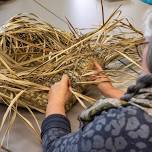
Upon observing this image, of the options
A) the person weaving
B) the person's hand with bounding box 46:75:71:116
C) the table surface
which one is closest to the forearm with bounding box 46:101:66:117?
the person's hand with bounding box 46:75:71:116

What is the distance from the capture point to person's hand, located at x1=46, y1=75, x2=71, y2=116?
0.91 metres

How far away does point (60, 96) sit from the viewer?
3.11ft

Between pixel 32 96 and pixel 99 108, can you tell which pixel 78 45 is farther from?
pixel 99 108

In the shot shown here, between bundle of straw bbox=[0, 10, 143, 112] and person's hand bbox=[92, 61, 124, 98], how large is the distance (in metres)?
0.03

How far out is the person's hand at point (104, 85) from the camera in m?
1.02

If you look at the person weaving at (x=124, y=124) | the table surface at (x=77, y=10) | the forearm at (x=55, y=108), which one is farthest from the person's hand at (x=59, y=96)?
the table surface at (x=77, y=10)

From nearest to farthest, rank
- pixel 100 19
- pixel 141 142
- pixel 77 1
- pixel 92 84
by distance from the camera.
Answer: pixel 141 142
pixel 92 84
pixel 100 19
pixel 77 1

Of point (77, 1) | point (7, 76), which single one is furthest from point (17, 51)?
point (77, 1)

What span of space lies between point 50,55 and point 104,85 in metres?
0.17

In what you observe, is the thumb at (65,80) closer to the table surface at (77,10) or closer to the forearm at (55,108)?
the forearm at (55,108)

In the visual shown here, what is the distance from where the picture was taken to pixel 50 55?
1087mm

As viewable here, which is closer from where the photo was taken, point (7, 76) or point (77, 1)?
point (7, 76)

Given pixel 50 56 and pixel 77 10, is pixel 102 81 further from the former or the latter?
pixel 77 10

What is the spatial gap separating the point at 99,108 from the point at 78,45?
0.41 m
